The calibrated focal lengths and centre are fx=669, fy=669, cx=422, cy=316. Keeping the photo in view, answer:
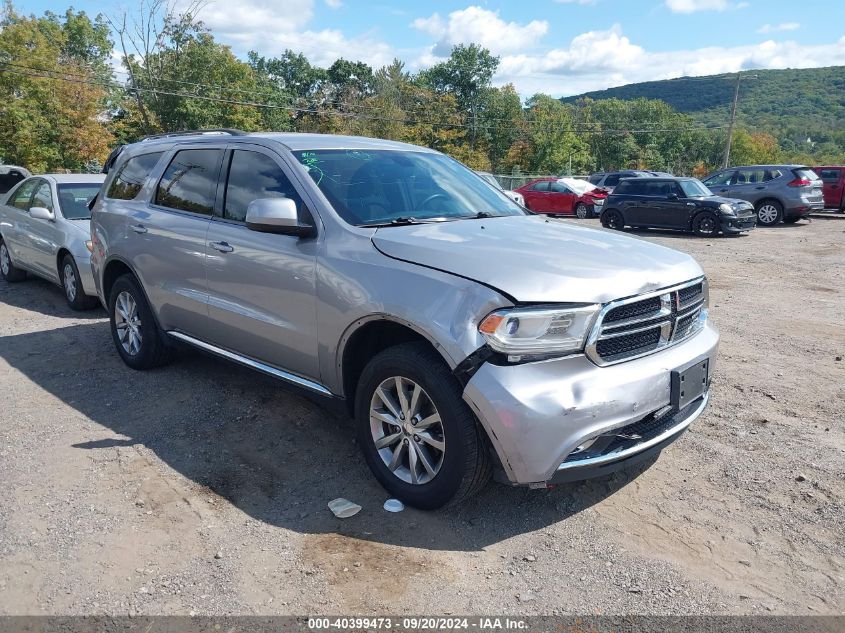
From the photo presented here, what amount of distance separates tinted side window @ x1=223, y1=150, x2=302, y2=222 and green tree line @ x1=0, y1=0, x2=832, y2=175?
27314 millimetres

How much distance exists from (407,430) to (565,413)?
0.88 m

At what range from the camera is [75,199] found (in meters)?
8.67

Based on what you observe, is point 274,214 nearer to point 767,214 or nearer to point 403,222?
point 403,222

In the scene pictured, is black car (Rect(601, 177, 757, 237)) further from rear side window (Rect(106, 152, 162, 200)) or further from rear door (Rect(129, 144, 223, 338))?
rear door (Rect(129, 144, 223, 338))

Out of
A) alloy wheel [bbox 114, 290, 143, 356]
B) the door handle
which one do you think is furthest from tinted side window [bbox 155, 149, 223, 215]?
alloy wheel [bbox 114, 290, 143, 356]

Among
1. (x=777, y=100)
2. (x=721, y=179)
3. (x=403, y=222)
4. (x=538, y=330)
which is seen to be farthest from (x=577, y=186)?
(x=777, y=100)

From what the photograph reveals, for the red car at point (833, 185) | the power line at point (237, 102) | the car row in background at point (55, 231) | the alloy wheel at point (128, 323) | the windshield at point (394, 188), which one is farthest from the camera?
the power line at point (237, 102)

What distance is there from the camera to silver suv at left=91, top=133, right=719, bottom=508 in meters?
3.02

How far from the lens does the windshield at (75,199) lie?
850cm

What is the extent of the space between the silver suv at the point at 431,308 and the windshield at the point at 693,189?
567 inches

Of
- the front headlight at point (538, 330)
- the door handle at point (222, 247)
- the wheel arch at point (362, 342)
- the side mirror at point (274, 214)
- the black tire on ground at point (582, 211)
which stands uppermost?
the side mirror at point (274, 214)

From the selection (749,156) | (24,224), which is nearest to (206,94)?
(24,224)

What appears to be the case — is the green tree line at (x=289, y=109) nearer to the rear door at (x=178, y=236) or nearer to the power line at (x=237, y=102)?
the power line at (x=237, y=102)

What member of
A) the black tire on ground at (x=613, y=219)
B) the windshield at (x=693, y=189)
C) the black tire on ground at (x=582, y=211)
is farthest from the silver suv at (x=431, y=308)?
the black tire on ground at (x=582, y=211)
